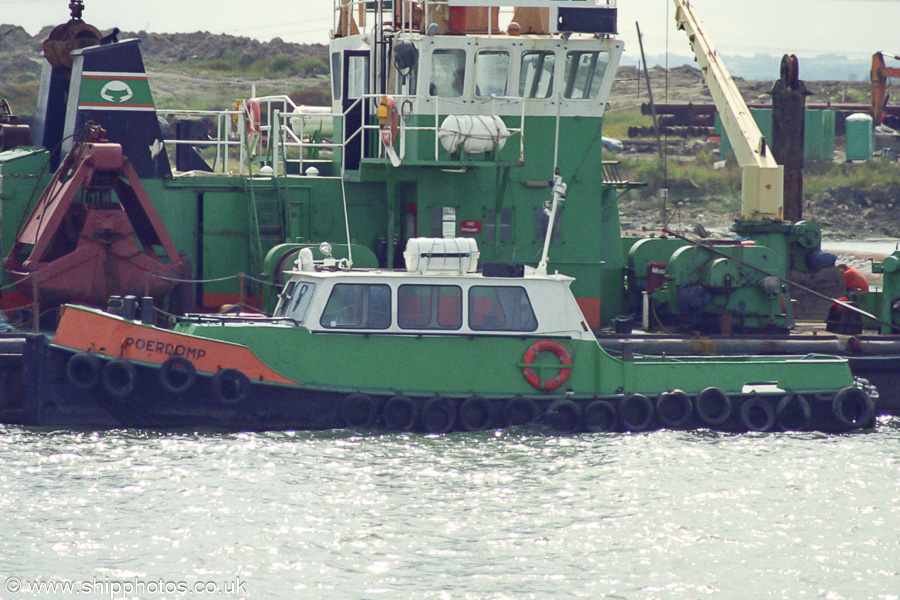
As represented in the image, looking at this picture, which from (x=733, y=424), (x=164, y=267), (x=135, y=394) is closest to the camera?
(x=135, y=394)

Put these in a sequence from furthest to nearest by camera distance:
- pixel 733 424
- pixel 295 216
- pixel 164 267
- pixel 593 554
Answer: pixel 295 216 → pixel 164 267 → pixel 733 424 → pixel 593 554

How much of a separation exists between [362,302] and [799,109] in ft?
27.3

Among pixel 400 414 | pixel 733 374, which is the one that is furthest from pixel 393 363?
pixel 733 374

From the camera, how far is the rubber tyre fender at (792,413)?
12.1 metres

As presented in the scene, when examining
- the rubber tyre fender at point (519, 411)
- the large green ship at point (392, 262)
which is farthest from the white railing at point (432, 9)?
the rubber tyre fender at point (519, 411)

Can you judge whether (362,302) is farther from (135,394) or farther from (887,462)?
(887,462)

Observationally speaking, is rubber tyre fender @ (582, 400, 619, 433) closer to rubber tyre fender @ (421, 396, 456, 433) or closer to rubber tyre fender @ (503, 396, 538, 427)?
rubber tyre fender @ (503, 396, 538, 427)

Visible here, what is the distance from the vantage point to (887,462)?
11.4 metres

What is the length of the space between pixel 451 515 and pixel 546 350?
256 centimetres

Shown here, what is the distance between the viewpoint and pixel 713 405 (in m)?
12.0

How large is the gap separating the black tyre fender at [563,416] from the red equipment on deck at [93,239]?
430cm

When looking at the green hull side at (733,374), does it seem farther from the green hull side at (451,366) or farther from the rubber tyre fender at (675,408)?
the rubber tyre fender at (675,408)

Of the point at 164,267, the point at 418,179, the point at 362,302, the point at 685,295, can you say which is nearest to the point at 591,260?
the point at 685,295

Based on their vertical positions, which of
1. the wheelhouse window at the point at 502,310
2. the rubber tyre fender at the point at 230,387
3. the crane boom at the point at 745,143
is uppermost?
the crane boom at the point at 745,143
